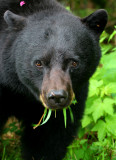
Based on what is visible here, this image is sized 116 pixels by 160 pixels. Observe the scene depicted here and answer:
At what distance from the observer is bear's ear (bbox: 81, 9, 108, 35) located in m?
3.86

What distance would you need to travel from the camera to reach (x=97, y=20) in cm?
390

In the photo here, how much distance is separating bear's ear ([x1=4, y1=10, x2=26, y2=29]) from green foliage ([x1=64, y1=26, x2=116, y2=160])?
4.37ft

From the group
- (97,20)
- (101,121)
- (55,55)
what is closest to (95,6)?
(101,121)

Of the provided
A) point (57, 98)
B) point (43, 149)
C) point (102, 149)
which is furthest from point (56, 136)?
point (57, 98)

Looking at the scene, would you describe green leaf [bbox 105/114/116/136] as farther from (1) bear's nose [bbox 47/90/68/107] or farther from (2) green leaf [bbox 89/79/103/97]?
(1) bear's nose [bbox 47/90/68/107]

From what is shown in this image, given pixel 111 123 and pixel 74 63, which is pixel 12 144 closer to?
pixel 111 123

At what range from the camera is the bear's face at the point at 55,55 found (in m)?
3.43

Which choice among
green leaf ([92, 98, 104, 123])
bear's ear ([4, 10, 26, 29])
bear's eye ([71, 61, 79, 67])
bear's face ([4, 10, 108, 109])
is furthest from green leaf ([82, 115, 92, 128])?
bear's ear ([4, 10, 26, 29])

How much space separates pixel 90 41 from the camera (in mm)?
3900

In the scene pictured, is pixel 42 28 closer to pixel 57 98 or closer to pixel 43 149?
pixel 57 98

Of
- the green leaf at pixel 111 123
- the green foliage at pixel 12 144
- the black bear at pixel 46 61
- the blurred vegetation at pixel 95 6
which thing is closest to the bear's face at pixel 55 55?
the black bear at pixel 46 61

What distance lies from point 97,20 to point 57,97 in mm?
1199

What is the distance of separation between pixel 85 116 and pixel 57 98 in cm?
167

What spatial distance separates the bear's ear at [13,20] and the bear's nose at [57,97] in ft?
3.51
